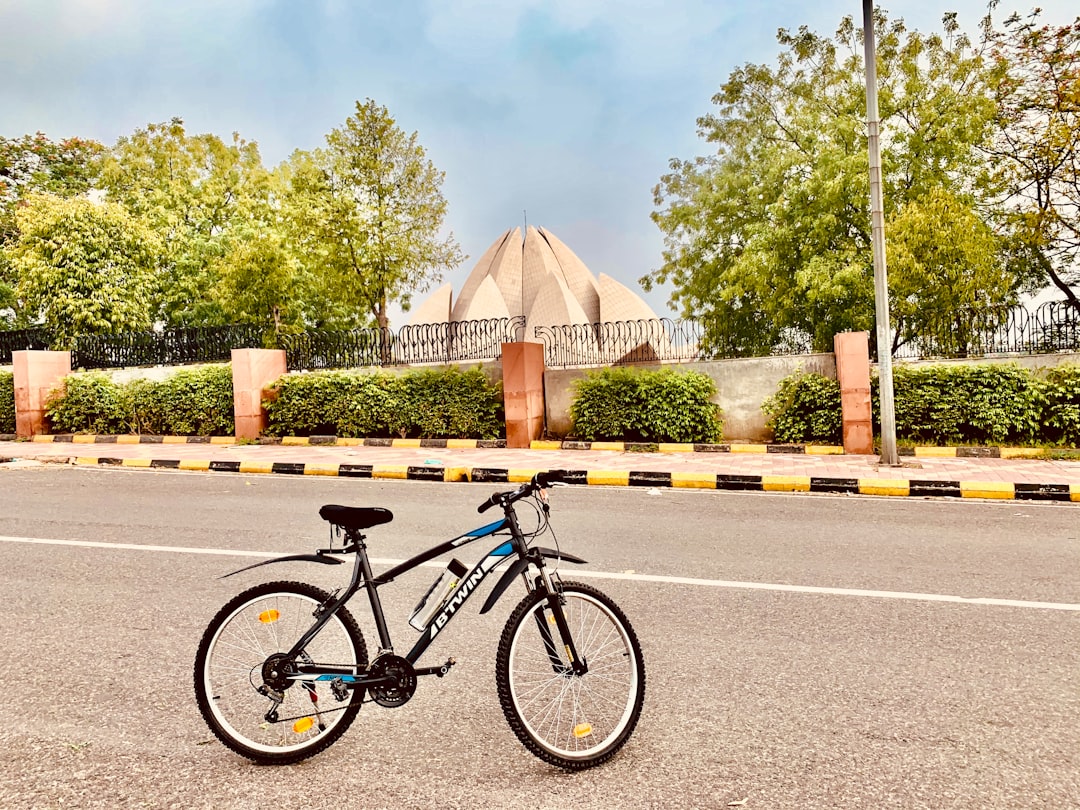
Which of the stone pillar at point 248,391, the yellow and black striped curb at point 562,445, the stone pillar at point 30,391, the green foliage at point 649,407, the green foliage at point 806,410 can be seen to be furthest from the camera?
the stone pillar at point 30,391

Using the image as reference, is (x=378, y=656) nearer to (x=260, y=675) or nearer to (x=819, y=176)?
(x=260, y=675)

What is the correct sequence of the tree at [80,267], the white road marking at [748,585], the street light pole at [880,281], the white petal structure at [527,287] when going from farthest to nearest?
the white petal structure at [527,287], the tree at [80,267], the street light pole at [880,281], the white road marking at [748,585]

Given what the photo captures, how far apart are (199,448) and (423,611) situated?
14300 mm

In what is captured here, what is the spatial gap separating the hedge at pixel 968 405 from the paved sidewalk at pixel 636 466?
0.71m

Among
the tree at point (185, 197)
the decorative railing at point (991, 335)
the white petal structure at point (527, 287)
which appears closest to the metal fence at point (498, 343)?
the decorative railing at point (991, 335)

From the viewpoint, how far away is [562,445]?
1526cm

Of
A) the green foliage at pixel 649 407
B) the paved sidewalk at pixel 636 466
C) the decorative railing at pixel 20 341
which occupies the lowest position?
the paved sidewalk at pixel 636 466

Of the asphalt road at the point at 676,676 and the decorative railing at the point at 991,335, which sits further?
the decorative railing at the point at 991,335

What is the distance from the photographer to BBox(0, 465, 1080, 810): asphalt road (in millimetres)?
3016

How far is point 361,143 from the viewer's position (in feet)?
86.7

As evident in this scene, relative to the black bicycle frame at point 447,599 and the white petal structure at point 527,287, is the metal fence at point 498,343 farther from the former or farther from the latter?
the white petal structure at point 527,287

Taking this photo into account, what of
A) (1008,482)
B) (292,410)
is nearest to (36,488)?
(292,410)

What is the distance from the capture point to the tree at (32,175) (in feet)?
106

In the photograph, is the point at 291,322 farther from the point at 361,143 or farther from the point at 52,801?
the point at 52,801
